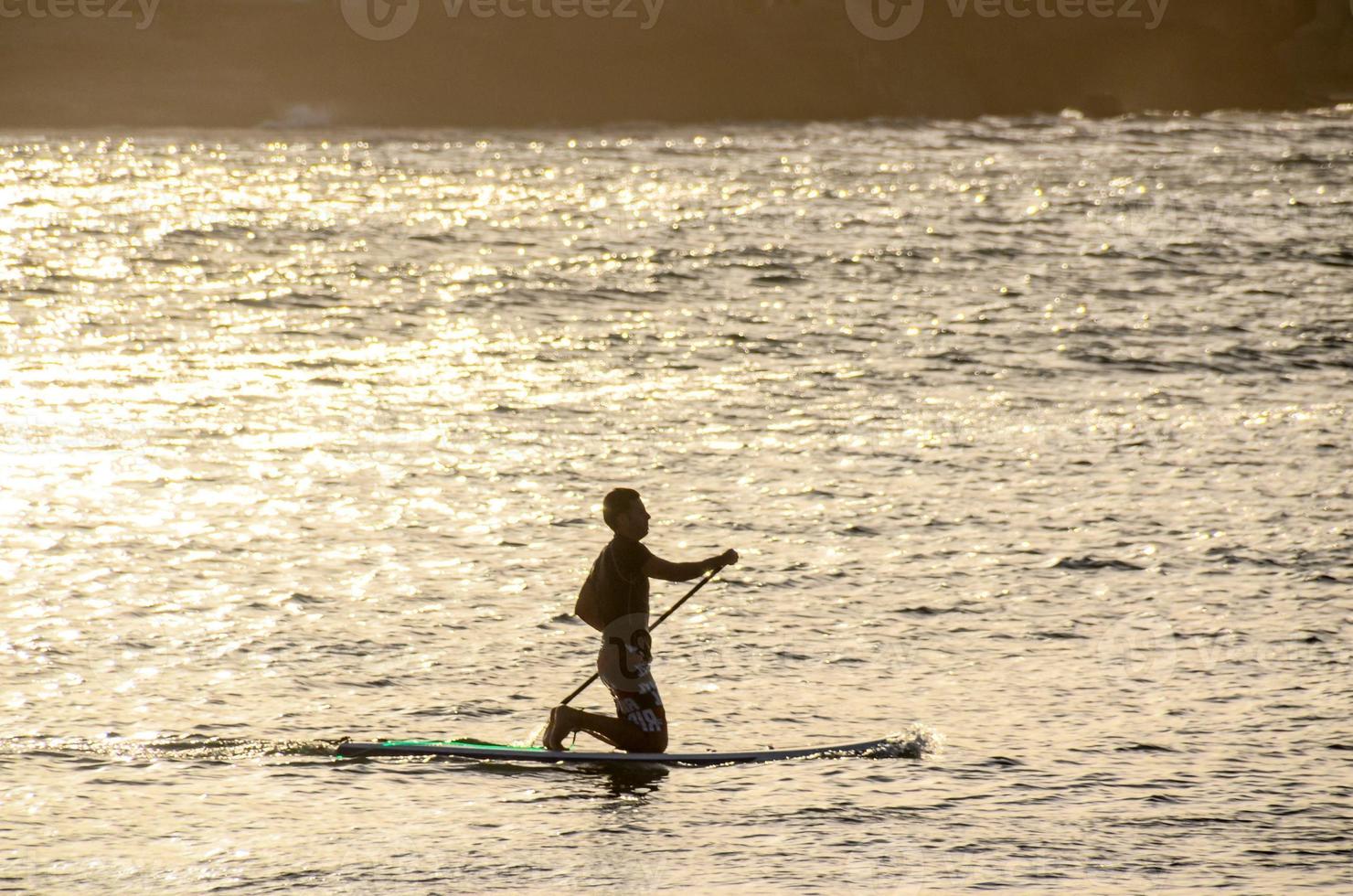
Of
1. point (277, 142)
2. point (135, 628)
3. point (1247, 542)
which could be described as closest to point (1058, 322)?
point (1247, 542)

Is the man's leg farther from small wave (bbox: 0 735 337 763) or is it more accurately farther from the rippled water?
small wave (bbox: 0 735 337 763)

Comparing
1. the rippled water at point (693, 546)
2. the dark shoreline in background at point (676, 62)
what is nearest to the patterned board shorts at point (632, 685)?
the rippled water at point (693, 546)

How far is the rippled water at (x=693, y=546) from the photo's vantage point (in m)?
12.2

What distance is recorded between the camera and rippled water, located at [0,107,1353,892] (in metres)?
12.2

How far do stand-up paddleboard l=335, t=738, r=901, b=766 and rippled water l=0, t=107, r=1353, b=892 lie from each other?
14cm

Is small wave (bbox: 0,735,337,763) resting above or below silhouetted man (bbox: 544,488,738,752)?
below

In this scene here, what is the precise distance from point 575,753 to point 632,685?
0.74m

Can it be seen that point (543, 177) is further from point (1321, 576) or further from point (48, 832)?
point (48, 832)

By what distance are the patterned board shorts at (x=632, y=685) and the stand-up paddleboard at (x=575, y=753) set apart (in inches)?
11.3

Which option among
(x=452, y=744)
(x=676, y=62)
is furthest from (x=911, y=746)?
(x=676, y=62)

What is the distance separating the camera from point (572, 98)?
8381 centimetres

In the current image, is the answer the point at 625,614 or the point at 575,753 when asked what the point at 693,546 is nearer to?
the point at 575,753

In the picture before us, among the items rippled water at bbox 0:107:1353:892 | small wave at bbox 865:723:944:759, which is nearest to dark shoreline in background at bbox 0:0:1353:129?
rippled water at bbox 0:107:1353:892

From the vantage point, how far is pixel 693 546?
20781mm
